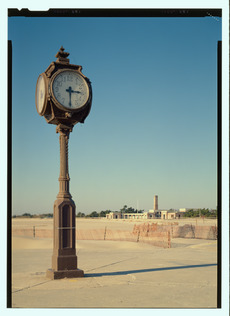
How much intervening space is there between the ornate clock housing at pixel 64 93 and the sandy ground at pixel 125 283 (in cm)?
382

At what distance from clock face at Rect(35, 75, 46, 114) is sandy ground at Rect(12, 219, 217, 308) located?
4.10 metres

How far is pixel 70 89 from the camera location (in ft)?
31.5

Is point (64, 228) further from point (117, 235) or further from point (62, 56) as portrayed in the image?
point (117, 235)

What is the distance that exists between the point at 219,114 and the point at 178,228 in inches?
713

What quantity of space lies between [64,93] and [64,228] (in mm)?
3197

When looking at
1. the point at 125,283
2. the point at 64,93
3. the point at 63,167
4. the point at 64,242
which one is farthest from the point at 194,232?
the point at 64,93

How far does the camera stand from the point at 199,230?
72.9 ft

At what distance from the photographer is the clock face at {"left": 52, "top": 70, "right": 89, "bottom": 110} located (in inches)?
374

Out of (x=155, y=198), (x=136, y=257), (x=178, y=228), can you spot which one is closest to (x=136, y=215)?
(x=155, y=198)

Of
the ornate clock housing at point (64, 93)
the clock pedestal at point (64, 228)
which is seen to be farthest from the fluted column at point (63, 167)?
the ornate clock housing at point (64, 93)

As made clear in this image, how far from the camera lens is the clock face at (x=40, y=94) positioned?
9680 millimetres

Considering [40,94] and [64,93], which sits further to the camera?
[40,94]

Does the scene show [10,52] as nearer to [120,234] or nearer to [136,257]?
[136,257]

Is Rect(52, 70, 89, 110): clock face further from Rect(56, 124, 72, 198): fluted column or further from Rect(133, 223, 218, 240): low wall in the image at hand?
Rect(133, 223, 218, 240): low wall
